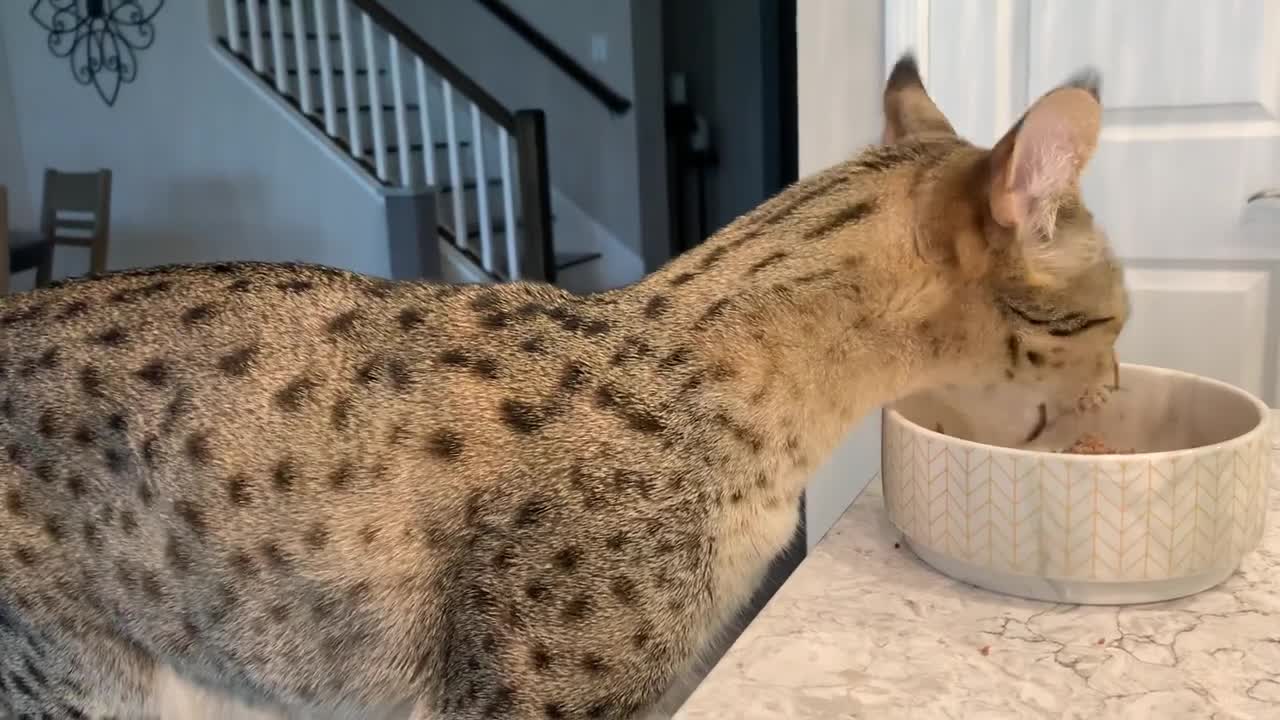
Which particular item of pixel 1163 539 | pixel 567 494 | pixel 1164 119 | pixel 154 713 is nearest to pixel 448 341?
pixel 567 494

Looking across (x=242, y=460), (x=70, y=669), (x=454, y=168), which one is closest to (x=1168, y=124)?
(x=242, y=460)

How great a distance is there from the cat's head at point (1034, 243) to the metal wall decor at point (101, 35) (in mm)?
4709

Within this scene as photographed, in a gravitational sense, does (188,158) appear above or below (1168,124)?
below

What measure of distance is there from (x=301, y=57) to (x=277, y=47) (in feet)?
0.34

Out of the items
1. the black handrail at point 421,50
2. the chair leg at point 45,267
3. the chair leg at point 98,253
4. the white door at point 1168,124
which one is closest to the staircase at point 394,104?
the black handrail at point 421,50

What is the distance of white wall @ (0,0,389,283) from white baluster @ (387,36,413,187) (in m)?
0.18

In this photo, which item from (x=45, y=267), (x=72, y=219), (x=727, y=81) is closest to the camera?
(x=45, y=267)

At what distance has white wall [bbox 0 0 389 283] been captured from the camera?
464 cm

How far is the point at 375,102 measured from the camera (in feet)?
14.9

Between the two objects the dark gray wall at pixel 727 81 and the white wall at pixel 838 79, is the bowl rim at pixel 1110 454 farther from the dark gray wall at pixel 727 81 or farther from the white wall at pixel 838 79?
the dark gray wall at pixel 727 81

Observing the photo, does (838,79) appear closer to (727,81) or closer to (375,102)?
(375,102)

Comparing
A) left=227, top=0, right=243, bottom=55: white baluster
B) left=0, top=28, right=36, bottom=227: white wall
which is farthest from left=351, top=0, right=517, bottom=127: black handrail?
left=0, top=28, right=36, bottom=227: white wall

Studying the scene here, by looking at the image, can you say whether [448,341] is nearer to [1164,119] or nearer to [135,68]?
[1164,119]

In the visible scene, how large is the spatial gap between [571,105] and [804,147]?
3.78m
